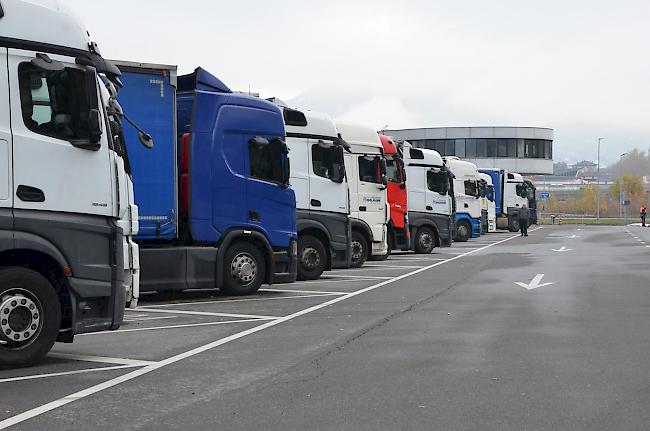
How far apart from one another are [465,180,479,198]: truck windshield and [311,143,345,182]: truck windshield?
19.2m

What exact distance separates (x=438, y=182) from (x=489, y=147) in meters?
67.7

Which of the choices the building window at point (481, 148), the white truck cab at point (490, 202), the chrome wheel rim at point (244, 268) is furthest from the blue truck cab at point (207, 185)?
the building window at point (481, 148)

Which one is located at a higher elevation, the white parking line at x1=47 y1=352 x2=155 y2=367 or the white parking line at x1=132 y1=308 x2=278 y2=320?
the white parking line at x1=47 y1=352 x2=155 y2=367

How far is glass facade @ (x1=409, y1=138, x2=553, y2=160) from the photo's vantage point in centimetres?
9400

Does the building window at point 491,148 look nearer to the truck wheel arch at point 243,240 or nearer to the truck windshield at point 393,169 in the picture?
the truck windshield at point 393,169

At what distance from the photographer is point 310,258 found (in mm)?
17828

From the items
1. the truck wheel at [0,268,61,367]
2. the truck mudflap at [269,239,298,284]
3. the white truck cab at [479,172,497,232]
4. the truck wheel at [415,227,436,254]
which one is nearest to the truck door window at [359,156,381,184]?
the truck wheel at [415,227,436,254]

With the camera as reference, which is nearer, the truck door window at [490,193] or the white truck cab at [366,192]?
the white truck cab at [366,192]

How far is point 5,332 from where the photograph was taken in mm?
7461

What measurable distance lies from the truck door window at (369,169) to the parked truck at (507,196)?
91.9 ft

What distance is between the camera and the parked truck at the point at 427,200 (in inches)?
1101

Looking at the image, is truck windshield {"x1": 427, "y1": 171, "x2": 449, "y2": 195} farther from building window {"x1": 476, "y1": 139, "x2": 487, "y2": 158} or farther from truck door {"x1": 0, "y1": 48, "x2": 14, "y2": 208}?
building window {"x1": 476, "y1": 139, "x2": 487, "y2": 158}

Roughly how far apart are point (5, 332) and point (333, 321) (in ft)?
15.2

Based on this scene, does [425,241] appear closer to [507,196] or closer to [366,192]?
[366,192]
